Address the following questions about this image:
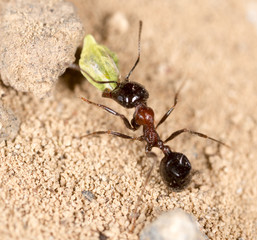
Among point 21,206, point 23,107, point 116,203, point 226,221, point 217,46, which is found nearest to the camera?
point 21,206

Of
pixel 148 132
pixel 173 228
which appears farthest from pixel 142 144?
pixel 173 228

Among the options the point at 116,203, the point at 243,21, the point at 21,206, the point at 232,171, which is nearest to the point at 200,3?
the point at 243,21

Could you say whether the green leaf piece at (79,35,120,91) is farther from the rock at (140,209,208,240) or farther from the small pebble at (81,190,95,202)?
the rock at (140,209,208,240)

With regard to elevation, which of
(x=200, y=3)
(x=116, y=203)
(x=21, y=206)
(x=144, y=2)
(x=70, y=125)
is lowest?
(x=21, y=206)

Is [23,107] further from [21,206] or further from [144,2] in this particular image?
[144,2]

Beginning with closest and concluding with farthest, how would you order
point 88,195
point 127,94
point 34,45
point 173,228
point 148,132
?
point 173,228 < point 88,195 < point 34,45 < point 127,94 < point 148,132

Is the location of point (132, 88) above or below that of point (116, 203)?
above

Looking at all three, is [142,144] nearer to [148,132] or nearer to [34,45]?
[148,132]
